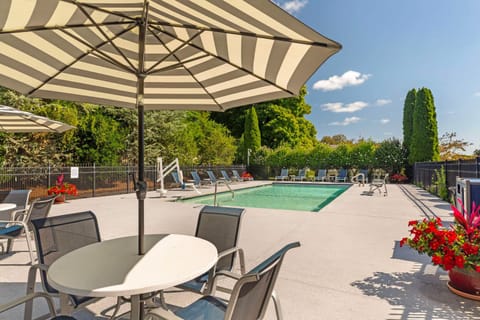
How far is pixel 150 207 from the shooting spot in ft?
27.4

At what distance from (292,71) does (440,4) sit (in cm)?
1372

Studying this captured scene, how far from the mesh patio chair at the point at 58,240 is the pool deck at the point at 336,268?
0.57 metres

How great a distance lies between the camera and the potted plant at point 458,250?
8.52 feet

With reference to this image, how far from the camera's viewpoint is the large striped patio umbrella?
190 centimetres

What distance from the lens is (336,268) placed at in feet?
11.3

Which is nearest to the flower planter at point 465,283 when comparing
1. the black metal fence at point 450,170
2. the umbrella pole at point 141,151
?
the umbrella pole at point 141,151

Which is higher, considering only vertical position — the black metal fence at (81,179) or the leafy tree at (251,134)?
the leafy tree at (251,134)

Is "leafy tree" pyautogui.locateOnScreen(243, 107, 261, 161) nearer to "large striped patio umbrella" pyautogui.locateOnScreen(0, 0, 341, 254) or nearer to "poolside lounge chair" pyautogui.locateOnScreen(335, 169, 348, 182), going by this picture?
"poolside lounge chair" pyautogui.locateOnScreen(335, 169, 348, 182)

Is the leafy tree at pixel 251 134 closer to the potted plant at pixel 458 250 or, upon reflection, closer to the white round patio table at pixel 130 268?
the potted plant at pixel 458 250

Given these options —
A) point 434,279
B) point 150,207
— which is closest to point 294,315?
point 434,279

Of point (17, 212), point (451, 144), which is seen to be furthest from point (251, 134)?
point (17, 212)

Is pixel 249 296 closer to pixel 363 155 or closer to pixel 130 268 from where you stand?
pixel 130 268

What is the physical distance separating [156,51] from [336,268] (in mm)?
3249

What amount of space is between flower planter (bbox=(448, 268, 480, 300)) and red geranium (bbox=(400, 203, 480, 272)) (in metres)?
0.11
